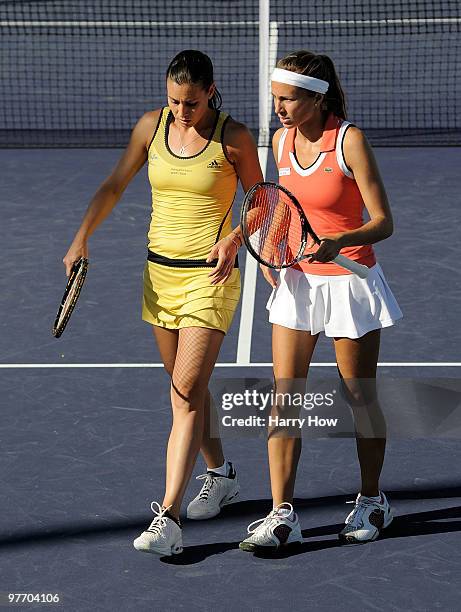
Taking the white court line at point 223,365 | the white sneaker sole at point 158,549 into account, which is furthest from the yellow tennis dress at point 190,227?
the white court line at point 223,365

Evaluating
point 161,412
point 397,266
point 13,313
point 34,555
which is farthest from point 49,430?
point 397,266

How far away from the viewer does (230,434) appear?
632 centimetres

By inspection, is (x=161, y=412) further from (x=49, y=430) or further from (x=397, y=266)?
(x=397, y=266)

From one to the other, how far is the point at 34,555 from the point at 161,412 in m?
1.52

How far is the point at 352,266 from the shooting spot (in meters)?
4.87

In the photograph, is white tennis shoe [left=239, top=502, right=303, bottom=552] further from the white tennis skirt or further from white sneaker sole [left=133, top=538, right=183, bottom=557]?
the white tennis skirt

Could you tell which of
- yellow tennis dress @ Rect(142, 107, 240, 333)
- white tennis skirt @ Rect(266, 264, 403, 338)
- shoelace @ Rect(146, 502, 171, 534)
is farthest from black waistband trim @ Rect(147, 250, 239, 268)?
shoelace @ Rect(146, 502, 171, 534)

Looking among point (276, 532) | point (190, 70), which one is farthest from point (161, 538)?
point (190, 70)

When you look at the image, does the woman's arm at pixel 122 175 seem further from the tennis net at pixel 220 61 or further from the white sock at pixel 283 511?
the tennis net at pixel 220 61

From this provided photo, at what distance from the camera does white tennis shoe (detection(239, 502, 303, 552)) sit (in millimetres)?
5188

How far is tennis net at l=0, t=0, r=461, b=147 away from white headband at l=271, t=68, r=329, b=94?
23.0 ft

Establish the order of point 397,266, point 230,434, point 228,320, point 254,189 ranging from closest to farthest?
point 254,189 < point 228,320 < point 230,434 < point 397,266

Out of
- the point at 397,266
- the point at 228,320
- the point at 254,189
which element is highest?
the point at 254,189

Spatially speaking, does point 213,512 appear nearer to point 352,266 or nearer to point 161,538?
point 161,538
